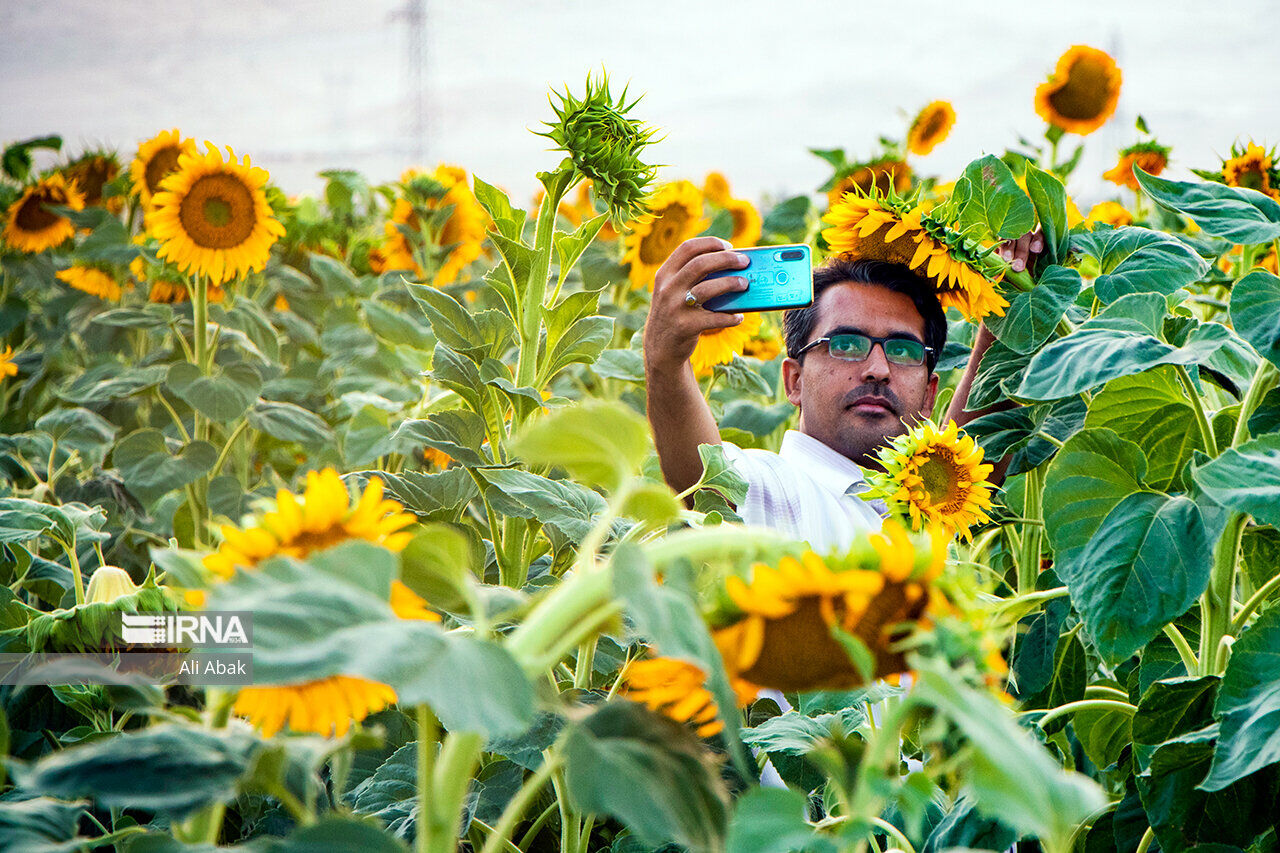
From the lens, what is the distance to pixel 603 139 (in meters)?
0.78

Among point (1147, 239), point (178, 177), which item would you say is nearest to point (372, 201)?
point (178, 177)

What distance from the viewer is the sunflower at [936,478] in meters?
0.75

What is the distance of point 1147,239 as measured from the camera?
78 cm

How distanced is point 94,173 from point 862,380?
1808mm

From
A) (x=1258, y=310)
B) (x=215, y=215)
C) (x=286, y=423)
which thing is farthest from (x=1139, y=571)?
(x=215, y=215)

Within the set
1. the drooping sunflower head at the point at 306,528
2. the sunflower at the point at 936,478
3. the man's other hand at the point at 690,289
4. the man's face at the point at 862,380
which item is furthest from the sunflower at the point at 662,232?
the drooping sunflower head at the point at 306,528

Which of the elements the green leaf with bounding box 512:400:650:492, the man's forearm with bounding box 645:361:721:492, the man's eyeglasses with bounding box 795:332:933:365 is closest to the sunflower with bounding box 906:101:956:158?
the man's eyeglasses with bounding box 795:332:933:365

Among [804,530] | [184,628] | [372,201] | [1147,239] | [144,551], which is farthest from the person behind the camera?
[372,201]

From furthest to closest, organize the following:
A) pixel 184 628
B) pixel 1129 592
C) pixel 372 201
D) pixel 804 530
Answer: pixel 372 201, pixel 804 530, pixel 1129 592, pixel 184 628

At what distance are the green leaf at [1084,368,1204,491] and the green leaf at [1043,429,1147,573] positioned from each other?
0.17ft

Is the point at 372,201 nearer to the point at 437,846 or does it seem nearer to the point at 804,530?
the point at 804,530

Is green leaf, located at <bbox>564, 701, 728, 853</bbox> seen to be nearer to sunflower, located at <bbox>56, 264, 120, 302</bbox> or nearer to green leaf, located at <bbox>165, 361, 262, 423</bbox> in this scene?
green leaf, located at <bbox>165, 361, 262, 423</bbox>

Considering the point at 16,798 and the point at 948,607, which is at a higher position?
the point at 948,607

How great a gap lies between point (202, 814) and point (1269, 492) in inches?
20.2
